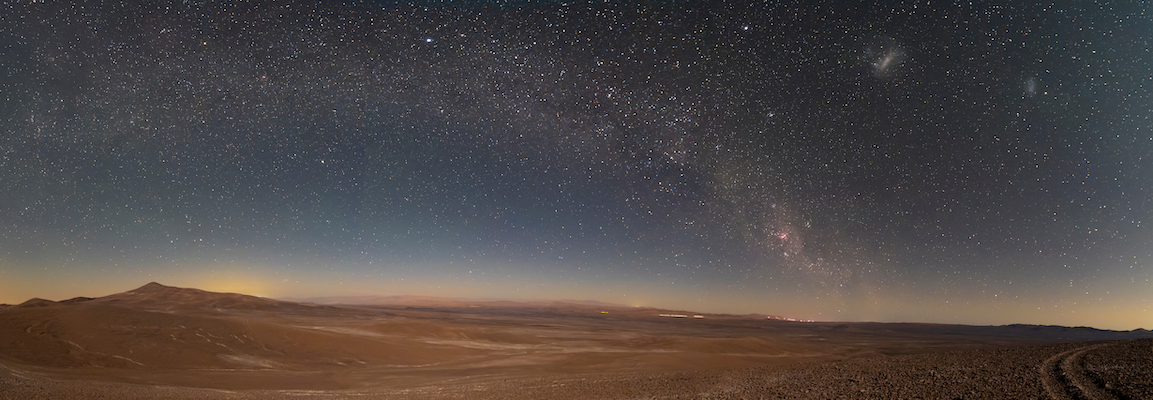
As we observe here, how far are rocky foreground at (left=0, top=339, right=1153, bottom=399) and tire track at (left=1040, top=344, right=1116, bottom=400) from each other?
2cm

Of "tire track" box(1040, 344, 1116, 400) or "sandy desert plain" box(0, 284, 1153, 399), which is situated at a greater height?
"tire track" box(1040, 344, 1116, 400)

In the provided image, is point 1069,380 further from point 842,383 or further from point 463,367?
point 463,367

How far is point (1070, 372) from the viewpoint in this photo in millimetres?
14023

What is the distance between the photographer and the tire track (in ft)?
38.6

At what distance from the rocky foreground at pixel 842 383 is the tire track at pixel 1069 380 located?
0.02m

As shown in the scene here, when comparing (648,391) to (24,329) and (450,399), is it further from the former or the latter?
(24,329)

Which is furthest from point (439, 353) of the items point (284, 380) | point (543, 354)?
point (284, 380)

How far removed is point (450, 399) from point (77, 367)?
19884mm

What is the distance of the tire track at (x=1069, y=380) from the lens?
11.8 m

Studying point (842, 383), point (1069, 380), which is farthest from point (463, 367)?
point (1069, 380)

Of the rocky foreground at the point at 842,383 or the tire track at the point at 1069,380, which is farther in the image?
the rocky foreground at the point at 842,383

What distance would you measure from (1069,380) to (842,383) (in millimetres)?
5422

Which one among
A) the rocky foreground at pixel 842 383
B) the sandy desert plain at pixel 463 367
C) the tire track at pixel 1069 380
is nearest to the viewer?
the tire track at pixel 1069 380

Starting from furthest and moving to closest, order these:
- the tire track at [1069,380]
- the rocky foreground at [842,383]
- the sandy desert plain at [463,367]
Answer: the sandy desert plain at [463,367] < the rocky foreground at [842,383] < the tire track at [1069,380]
